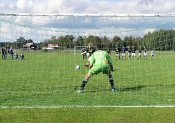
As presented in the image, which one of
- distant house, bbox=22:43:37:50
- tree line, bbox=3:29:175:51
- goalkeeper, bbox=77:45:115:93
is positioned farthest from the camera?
distant house, bbox=22:43:37:50

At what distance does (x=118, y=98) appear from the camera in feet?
29.2

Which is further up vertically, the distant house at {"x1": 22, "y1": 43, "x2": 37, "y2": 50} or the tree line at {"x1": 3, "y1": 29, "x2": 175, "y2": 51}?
the tree line at {"x1": 3, "y1": 29, "x2": 175, "y2": 51}

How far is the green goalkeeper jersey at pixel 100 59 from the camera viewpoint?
9.76m

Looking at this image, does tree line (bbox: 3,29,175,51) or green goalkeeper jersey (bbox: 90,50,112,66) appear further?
green goalkeeper jersey (bbox: 90,50,112,66)

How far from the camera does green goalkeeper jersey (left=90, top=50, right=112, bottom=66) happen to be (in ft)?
32.0

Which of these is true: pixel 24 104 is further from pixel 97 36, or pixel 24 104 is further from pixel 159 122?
pixel 159 122

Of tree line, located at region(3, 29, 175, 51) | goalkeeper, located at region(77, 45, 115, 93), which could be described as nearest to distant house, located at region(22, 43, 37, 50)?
tree line, located at region(3, 29, 175, 51)

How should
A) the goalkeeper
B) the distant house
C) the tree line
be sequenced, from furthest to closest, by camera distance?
1. the distant house
2. the goalkeeper
3. the tree line

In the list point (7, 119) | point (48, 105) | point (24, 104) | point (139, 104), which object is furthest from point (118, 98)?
point (7, 119)

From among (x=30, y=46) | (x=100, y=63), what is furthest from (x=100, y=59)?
(x=30, y=46)

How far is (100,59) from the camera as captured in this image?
980 cm

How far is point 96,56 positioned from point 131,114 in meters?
3.63

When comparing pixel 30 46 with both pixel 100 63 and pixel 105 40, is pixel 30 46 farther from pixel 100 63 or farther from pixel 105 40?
pixel 105 40

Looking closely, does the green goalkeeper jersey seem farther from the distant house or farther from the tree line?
the distant house
